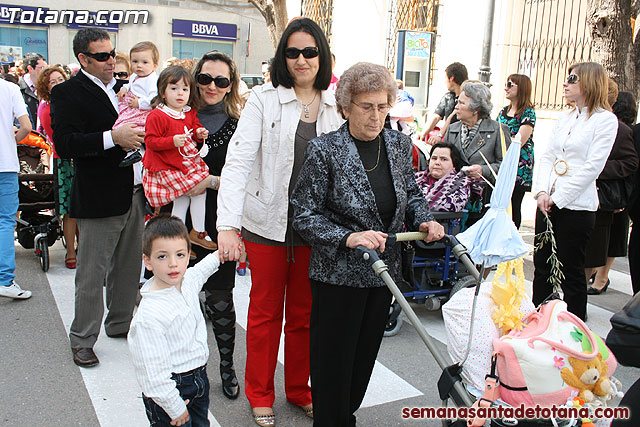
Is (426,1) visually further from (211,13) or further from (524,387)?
(211,13)

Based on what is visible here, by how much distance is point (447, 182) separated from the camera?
5.14 m

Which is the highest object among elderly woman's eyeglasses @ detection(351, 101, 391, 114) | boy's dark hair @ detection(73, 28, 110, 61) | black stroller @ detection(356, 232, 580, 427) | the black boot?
boy's dark hair @ detection(73, 28, 110, 61)

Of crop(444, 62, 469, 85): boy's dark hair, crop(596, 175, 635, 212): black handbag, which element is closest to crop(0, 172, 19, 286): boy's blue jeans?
crop(444, 62, 469, 85): boy's dark hair

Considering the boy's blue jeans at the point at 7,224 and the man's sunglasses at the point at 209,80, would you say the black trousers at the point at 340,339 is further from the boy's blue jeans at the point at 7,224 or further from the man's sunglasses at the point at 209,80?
the boy's blue jeans at the point at 7,224

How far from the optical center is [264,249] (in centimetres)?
343

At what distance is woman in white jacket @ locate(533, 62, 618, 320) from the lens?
471cm

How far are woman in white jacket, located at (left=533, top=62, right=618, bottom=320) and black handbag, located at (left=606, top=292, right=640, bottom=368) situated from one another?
8.56 feet

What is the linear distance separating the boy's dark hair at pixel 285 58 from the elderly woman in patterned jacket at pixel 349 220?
0.50m

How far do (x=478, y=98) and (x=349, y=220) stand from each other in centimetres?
310

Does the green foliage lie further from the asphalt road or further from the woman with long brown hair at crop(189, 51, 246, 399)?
the woman with long brown hair at crop(189, 51, 246, 399)

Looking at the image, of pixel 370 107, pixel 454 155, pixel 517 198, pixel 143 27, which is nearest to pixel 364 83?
pixel 370 107

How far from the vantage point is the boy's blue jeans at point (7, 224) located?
5.41 metres

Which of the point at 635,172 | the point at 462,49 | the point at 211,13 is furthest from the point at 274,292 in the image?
the point at 211,13

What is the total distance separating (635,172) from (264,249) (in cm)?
384
